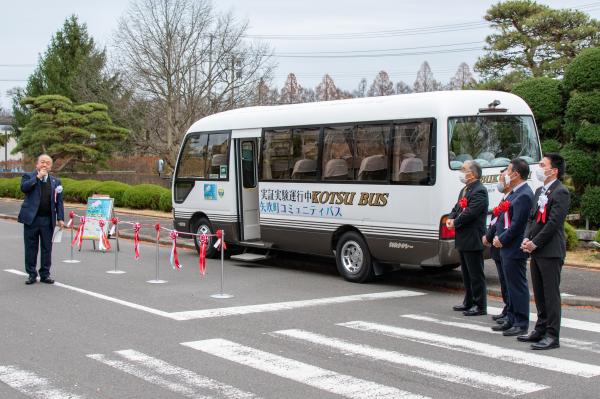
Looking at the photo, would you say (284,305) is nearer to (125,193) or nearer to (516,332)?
(516,332)

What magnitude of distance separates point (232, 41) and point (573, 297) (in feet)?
83.5

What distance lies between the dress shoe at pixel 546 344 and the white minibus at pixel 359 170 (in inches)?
120

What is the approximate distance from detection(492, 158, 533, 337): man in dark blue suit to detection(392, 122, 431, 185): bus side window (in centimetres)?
262

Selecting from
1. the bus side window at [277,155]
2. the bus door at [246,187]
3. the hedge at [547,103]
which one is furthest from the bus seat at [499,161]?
the hedge at [547,103]

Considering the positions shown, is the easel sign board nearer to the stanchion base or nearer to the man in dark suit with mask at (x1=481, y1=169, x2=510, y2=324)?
the stanchion base

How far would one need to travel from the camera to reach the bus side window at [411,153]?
35.1ft

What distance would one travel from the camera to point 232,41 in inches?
1313

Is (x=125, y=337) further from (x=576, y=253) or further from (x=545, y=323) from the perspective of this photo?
(x=576, y=253)

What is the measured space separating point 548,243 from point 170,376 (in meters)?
3.78

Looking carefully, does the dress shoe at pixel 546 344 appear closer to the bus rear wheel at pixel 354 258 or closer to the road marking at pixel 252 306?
the road marking at pixel 252 306

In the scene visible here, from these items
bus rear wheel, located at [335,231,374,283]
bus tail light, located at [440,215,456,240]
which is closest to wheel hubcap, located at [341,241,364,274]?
bus rear wheel, located at [335,231,374,283]

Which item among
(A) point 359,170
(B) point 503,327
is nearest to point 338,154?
(A) point 359,170

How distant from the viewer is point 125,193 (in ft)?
94.1

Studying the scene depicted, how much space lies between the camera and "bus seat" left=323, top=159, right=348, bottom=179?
12.0 m
